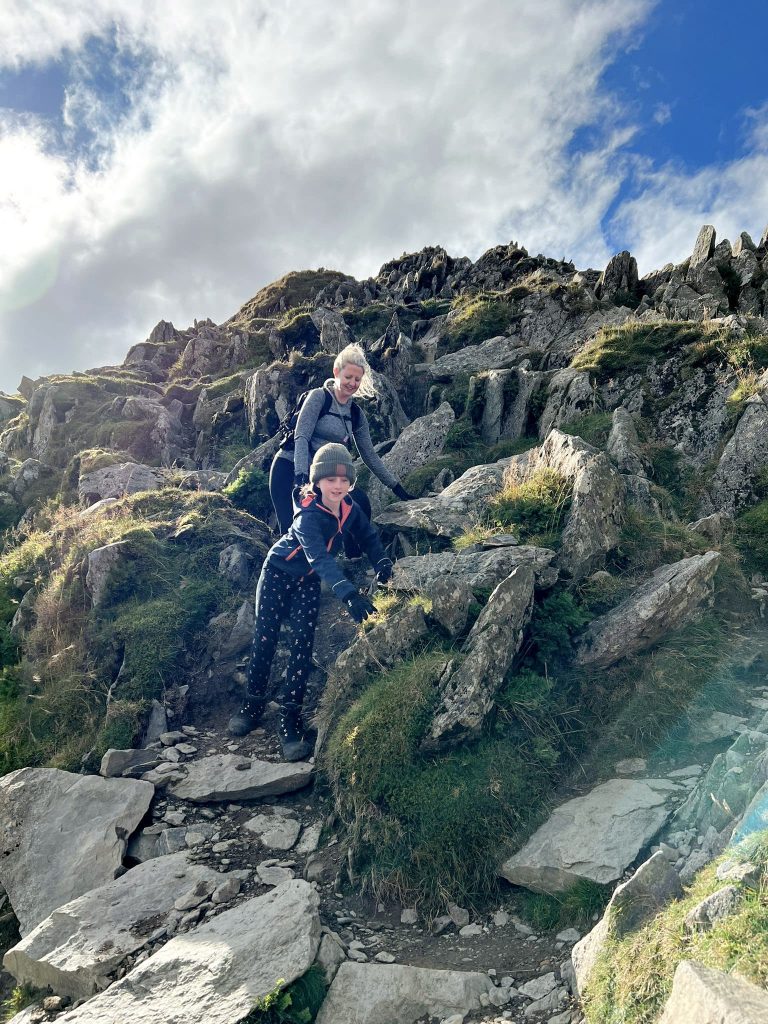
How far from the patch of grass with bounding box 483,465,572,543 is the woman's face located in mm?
3526

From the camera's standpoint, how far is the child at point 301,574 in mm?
9312

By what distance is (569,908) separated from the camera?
18.2 feet

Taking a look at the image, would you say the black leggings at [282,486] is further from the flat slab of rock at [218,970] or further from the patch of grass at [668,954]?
the patch of grass at [668,954]

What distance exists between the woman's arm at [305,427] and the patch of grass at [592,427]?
5530 millimetres

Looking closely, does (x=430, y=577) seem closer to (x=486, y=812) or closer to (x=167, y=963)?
(x=486, y=812)

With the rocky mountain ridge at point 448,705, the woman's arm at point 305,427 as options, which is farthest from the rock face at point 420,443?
the woman's arm at point 305,427

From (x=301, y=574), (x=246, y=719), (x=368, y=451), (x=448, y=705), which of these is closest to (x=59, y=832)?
(x=246, y=719)

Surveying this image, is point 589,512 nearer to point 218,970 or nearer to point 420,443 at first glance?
point 218,970

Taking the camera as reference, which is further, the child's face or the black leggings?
the black leggings

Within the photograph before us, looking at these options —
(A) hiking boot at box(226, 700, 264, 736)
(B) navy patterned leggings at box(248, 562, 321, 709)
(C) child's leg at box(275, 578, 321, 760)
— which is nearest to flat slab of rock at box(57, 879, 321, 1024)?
(C) child's leg at box(275, 578, 321, 760)

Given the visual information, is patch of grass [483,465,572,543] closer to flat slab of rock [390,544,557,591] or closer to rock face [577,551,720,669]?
flat slab of rock [390,544,557,591]

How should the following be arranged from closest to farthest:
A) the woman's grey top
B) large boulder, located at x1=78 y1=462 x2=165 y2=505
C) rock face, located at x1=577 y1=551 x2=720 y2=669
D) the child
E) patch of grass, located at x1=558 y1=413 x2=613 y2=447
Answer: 1. rock face, located at x1=577 y1=551 x2=720 y2=669
2. the child
3. the woman's grey top
4. patch of grass, located at x1=558 y1=413 x2=613 y2=447
5. large boulder, located at x1=78 y1=462 x2=165 y2=505

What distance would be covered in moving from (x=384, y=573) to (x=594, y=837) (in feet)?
16.0

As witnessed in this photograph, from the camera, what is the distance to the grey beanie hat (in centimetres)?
960
